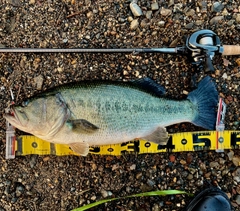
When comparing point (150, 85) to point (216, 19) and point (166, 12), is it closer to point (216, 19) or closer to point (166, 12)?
point (166, 12)

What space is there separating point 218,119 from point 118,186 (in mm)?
1299

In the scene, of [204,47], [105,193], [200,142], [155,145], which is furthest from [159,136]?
[204,47]

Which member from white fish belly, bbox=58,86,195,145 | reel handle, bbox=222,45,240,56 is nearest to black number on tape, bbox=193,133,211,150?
white fish belly, bbox=58,86,195,145

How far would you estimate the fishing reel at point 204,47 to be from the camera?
3.63 metres

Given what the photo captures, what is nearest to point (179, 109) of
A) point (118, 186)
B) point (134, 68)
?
point (134, 68)

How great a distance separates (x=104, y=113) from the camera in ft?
11.1

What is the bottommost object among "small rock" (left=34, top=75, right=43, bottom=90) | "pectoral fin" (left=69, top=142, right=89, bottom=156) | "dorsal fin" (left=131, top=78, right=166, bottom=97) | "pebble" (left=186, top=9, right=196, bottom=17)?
"pectoral fin" (left=69, top=142, right=89, bottom=156)

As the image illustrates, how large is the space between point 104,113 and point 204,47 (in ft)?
4.07

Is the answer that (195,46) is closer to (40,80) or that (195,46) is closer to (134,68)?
(134,68)

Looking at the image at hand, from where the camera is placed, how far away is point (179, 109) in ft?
11.7

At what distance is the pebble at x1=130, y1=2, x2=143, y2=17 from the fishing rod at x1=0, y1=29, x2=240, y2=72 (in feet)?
1.45

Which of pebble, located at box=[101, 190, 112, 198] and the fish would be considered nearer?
the fish

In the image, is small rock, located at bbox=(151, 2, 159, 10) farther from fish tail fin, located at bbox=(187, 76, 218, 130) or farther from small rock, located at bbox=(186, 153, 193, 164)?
Answer: small rock, located at bbox=(186, 153, 193, 164)

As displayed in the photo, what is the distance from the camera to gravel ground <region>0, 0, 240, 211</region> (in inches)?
152
